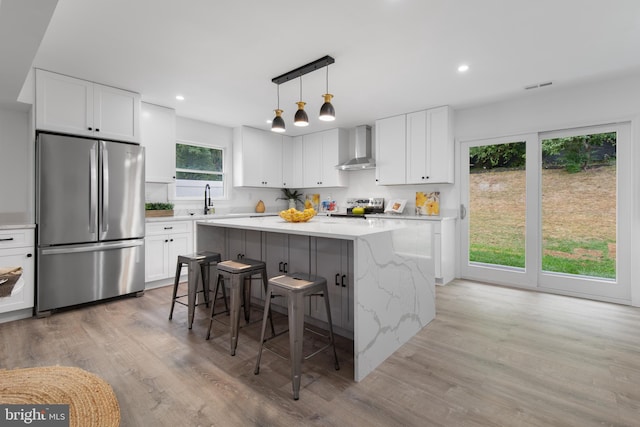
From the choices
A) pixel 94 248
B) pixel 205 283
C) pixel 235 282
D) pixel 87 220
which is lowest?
pixel 205 283

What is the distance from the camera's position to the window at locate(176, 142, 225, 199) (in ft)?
16.2

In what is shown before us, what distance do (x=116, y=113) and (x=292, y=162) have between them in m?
3.28

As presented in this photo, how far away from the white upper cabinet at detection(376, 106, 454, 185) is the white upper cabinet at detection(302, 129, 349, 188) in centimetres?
92

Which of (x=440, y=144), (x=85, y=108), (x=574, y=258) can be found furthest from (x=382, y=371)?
(x=85, y=108)

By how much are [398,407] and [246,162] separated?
15.0 feet

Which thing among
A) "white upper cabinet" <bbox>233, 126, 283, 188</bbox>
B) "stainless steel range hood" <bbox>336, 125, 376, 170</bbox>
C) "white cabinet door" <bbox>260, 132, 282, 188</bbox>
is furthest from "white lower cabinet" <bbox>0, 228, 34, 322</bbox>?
"stainless steel range hood" <bbox>336, 125, 376, 170</bbox>

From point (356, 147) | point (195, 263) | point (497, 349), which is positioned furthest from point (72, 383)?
point (356, 147)

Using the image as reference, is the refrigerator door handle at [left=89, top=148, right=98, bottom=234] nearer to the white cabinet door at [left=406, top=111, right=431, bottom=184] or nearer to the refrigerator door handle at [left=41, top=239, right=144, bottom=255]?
the refrigerator door handle at [left=41, top=239, right=144, bottom=255]

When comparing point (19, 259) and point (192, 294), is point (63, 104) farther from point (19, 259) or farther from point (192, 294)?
point (192, 294)

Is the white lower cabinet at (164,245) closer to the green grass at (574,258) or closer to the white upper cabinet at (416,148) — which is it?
the white upper cabinet at (416,148)

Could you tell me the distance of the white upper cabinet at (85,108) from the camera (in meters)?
3.09

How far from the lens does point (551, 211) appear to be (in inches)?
152

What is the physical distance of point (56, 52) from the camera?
274 centimetres

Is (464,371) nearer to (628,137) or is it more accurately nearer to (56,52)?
(628,137)
